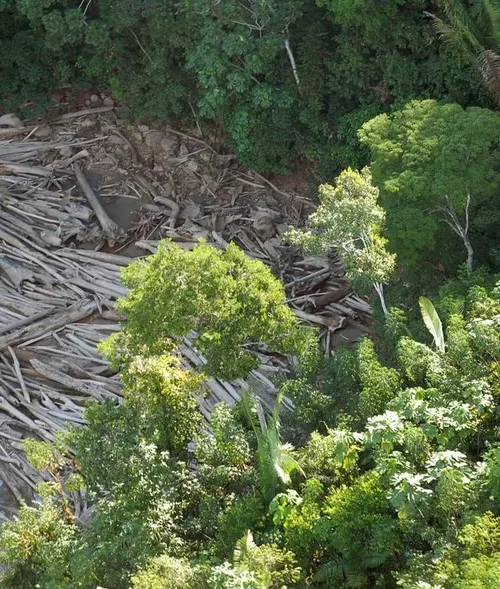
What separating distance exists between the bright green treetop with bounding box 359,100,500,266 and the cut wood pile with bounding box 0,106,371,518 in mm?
2970

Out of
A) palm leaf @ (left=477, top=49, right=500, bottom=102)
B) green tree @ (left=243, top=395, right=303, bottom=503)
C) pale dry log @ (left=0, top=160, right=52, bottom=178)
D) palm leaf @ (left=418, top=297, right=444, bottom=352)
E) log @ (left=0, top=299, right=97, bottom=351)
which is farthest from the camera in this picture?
pale dry log @ (left=0, top=160, right=52, bottom=178)

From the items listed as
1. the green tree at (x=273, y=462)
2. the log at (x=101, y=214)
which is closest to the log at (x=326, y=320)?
the green tree at (x=273, y=462)

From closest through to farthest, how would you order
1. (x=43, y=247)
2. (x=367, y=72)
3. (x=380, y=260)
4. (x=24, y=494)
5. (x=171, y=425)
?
(x=171, y=425), (x=380, y=260), (x=24, y=494), (x=367, y=72), (x=43, y=247)

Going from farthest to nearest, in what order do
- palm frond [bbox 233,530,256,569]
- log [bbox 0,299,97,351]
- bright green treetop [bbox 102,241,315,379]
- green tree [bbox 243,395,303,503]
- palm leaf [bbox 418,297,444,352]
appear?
1. log [bbox 0,299,97,351]
2. palm leaf [bbox 418,297,444,352]
3. bright green treetop [bbox 102,241,315,379]
4. green tree [bbox 243,395,303,503]
5. palm frond [bbox 233,530,256,569]

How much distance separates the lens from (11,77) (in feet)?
67.8

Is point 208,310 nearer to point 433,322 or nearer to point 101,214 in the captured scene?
point 433,322

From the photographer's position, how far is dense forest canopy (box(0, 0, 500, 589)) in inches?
327

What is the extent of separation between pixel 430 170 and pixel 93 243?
8.44 meters

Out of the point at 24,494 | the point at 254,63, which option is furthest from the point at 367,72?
the point at 24,494

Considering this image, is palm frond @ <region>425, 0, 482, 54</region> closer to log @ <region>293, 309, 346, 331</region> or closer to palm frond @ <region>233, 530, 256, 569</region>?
log @ <region>293, 309, 346, 331</region>

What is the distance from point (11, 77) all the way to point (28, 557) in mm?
14663

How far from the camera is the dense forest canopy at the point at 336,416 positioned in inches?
327

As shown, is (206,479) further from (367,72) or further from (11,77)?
(11,77)

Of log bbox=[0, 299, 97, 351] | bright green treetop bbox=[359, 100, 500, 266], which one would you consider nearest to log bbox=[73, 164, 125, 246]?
log bbox=[0, 299, 97, 351]
